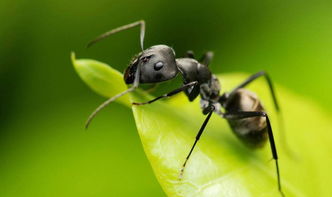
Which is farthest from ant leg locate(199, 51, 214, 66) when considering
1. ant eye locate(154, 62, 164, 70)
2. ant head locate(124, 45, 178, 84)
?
ant eye locate(154, 62, 164, 70)

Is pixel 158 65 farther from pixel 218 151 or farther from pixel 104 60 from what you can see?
pixel 104 60

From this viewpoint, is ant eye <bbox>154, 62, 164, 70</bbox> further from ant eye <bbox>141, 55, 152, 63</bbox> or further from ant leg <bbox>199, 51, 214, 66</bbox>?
ant leg <bbox>199, 51, 214, 66</bbox>

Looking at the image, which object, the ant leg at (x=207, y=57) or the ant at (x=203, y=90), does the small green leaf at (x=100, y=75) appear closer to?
the ant at (x=203, y=90)

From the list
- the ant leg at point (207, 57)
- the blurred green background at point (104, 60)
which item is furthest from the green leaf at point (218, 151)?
the blurred green background at point (104, 60)

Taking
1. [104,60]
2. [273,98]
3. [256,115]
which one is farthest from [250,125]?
[104,60]

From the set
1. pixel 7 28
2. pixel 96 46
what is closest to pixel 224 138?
pixel 96 46
